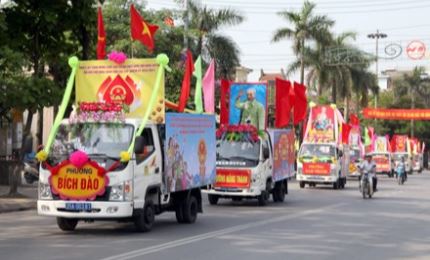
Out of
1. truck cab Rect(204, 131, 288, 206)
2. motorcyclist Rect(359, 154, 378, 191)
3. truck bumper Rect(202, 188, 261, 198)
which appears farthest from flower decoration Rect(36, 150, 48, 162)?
motorcyclist Rect(359, 154, 378, 191)

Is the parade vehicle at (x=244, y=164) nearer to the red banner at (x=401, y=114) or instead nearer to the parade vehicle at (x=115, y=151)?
the parade vehicle at (x=115, y=151)

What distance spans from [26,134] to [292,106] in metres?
9.30

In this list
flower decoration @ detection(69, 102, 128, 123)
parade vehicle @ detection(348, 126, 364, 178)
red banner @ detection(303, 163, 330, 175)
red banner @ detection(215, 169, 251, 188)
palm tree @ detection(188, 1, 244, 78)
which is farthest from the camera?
parade vehicle @ detection(348, 126, 364, 178)

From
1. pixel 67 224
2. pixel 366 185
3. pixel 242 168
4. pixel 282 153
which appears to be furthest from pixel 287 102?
Result: pixel 67 224

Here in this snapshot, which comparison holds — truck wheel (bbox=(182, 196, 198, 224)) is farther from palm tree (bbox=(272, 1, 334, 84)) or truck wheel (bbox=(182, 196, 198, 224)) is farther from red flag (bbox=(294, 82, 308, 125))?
palm tree (bbox=(272, 1, 334, 84))

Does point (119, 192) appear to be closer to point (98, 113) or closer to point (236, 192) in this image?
point (98, 113)

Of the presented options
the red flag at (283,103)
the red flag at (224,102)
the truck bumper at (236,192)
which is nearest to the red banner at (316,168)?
the red flag at (283,103)

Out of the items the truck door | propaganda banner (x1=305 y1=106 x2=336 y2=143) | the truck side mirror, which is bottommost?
the truck door

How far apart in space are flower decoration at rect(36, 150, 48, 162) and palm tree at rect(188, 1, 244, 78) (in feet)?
88.9

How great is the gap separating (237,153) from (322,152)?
45.5 ft

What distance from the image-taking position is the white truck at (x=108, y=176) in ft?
44.5

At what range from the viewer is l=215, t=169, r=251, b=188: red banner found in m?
22.1

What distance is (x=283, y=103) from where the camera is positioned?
25.7 meters

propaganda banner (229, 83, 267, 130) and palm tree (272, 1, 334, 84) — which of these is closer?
→ propaganda banner (229, 83, 267, 130)
